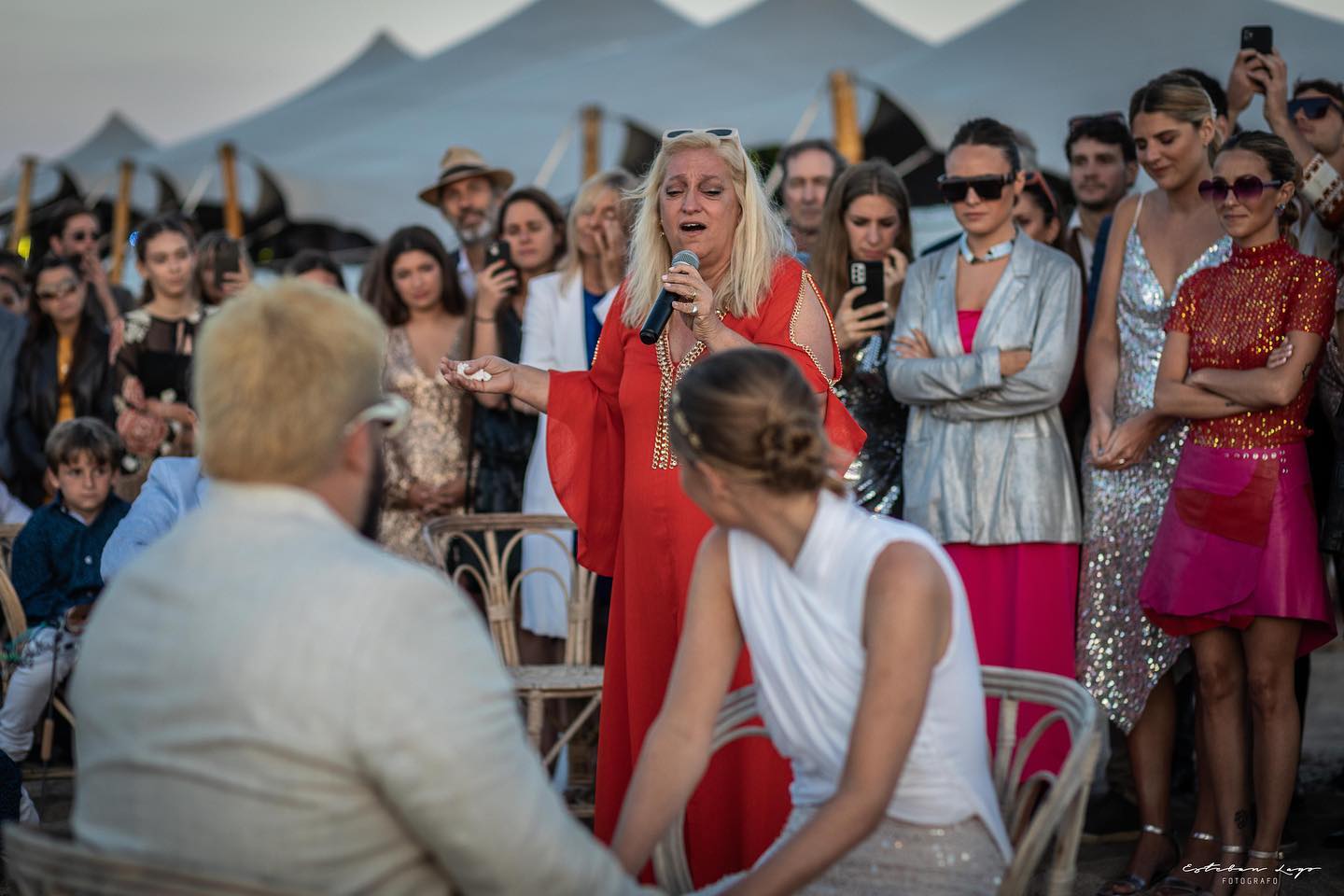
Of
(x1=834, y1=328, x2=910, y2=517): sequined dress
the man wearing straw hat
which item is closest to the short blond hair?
(x1=834, y1=328, x2=910, y2=517): sequined dress

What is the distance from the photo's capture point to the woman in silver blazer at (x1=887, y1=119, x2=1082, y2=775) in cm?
431

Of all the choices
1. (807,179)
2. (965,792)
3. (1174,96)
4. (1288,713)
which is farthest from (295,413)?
(807,179)

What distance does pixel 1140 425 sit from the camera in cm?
412

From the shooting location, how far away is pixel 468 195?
652 centimetres

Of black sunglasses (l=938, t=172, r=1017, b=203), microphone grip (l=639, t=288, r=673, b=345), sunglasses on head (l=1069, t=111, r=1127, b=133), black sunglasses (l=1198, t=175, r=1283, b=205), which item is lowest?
microphone grip (l=639, t=288, r=673, b=345)

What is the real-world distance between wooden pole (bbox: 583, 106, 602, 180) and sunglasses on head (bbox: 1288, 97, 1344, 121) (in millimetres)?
7352

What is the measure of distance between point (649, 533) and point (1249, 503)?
1564 mm

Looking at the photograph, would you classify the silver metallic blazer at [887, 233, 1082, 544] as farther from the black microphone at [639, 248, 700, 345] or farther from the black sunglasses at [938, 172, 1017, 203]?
the black microphone at [639, 248, 700, 345]

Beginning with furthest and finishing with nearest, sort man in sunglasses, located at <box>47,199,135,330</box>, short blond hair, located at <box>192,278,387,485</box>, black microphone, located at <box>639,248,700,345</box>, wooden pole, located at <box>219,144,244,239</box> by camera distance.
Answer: wooden pole, located at <box>219,144,244,239</box> < man in sunglasses, located at <box>47,199,135,330</box> < black microphone, located at <box>639,248,700,345</box> < short blond hair, located at <box>192,278,387,485</box>

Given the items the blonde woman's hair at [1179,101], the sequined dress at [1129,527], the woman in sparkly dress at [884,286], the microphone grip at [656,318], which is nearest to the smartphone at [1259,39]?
the blonde woman's hair at [1179,101]

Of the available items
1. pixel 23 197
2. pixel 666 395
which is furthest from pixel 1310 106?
pixel 23 197

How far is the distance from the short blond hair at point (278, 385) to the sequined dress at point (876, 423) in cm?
321

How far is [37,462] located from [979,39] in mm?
7403

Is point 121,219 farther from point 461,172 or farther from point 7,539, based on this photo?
point 7,539
